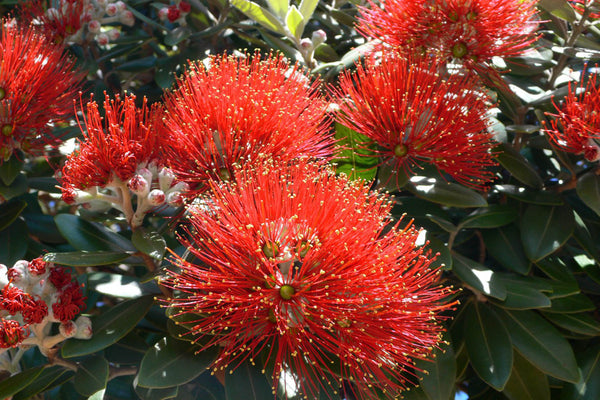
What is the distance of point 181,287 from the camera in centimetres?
136

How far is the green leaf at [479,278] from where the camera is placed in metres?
1.66

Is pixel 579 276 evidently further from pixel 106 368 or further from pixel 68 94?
pixel 68 94

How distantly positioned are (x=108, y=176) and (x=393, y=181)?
0.76 meters

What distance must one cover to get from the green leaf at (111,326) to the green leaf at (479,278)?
2.72 ft

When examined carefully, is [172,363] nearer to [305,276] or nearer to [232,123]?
[305,276]

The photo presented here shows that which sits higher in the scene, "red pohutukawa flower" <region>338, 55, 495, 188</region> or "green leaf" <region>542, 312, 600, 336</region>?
"red pohutukawa flower" <region>338, 55, 495, 188</region>

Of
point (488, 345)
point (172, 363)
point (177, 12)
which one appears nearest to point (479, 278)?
point (488, 345)

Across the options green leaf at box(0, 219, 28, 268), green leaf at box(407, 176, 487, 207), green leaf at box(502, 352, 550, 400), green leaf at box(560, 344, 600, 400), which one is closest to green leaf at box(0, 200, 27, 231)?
green leaf at box(0, 219, 28, 268)

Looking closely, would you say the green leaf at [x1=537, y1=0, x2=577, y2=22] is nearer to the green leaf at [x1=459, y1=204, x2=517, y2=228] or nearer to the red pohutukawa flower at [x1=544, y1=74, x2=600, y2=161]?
the red pohutukawa flower at [x1=544, y1=74, x2=600, y2=161]

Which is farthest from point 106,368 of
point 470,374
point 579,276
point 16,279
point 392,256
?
point 579,276

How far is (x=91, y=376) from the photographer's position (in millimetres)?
1568

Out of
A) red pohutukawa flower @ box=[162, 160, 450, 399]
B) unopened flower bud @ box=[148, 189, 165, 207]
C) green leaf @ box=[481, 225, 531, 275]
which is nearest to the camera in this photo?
red pohutukawa flower @ box=[162, 160, 450, 399]

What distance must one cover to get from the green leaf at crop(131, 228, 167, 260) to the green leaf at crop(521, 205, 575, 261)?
103 centimetres

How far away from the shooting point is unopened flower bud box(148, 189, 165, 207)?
1.51 meters
